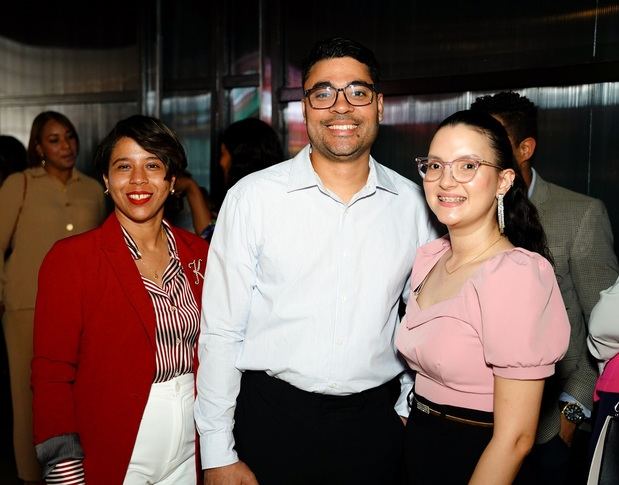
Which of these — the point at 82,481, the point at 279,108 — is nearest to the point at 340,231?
the point at 82,481

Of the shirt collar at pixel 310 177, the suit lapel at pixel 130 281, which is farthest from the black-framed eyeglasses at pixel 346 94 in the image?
the suit lapel at pixel 130 281

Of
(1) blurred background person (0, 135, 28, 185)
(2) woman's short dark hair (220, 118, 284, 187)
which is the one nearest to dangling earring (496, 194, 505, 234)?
(2) woman's short dark hair (220, 118, 284, 187)

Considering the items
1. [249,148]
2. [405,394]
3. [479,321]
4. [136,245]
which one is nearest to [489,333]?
[479,321]

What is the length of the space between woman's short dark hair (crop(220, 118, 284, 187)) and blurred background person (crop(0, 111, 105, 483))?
1.13m

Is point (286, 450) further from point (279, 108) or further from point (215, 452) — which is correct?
point (279, 108)

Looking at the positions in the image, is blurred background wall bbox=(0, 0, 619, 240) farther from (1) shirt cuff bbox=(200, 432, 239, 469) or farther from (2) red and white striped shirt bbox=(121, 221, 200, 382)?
(1) shirt cuff bbox=(200, 432, 239, 469)

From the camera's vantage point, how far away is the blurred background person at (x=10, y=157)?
472 cm

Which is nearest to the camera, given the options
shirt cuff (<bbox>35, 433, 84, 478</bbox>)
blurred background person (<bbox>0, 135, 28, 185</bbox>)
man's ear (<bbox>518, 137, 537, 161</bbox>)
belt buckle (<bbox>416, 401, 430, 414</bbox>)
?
belt buckle (<bbox>416, 401, 430, 414</bbox>)

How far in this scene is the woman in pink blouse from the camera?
166 cm

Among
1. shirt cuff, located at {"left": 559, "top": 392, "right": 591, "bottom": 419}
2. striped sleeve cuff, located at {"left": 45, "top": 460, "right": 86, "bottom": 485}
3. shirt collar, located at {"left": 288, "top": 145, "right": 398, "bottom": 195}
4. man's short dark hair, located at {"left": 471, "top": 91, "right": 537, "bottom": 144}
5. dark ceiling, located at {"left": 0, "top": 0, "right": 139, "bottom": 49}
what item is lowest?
striped sleeve cuff, located at {"left": 45, "top": 460, "right": 86, "bottom": 485}

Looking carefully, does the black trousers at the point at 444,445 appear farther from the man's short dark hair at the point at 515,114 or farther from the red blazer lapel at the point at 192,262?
the man's short dark hair at the point at 515,114

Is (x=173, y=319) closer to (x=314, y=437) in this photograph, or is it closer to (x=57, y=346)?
(x=57, y=346)

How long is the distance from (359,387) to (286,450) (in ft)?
0.93

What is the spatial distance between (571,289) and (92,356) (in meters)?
1.64
